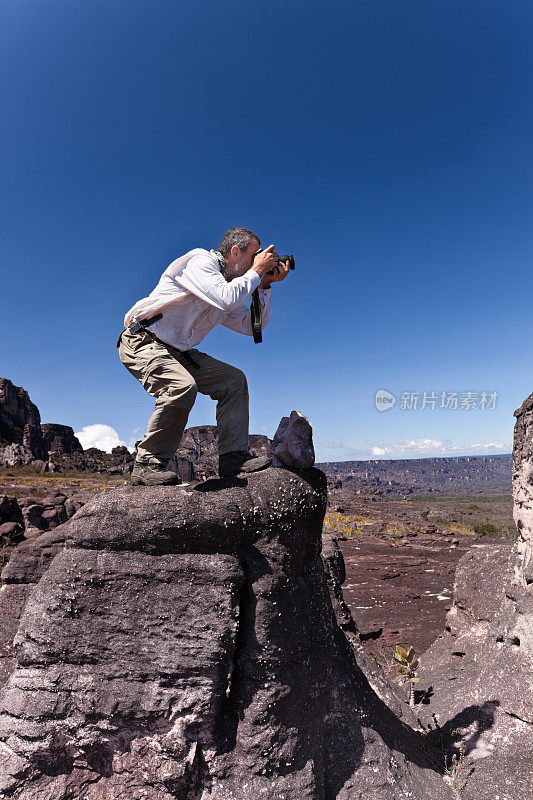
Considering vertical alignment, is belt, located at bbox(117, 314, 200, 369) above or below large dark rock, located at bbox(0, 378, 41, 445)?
below

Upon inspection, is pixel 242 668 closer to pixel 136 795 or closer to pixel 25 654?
pixel 136 795

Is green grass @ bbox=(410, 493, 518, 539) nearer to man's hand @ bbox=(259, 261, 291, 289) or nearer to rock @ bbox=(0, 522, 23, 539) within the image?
rock @ bbox=(0, 522, 23, 539)

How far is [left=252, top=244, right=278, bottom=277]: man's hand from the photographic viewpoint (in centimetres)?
318

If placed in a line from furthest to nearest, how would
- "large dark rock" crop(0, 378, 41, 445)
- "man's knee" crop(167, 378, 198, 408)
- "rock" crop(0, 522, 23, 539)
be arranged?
"large dark rock" crop(0, 378, 41, 445), "rock" crop(0, 522, 23, 539), "man's knee" crop(167, 378, 198, 408)

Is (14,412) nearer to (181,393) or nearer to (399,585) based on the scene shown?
(399,585)

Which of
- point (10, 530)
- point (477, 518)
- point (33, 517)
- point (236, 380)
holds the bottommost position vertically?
point (477, 518)

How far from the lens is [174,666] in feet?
8.86

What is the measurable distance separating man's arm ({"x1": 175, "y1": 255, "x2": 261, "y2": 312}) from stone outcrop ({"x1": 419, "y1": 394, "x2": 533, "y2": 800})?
378 centimetres

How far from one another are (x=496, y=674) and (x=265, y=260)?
15.2 ft

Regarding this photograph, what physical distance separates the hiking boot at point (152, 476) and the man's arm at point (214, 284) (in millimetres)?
1286

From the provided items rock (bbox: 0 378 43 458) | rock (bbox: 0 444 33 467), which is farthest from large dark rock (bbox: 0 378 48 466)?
rock (bbox: 0 444 33 467)

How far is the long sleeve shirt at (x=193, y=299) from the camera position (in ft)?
9.75

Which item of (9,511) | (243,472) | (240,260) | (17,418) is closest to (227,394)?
(243,472)

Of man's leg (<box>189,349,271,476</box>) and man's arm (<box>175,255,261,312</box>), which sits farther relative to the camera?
man's leg (<box>189,349,271,476</box>)
